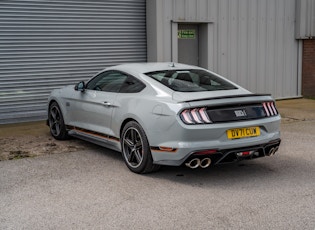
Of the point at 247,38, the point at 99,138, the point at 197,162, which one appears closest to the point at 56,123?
the point at 99,138

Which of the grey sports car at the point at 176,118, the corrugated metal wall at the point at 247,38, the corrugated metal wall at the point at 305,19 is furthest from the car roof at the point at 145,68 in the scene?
the corrugated metal wall at the point at 305,19

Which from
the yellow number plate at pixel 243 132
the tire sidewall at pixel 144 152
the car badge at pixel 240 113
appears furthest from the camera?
the tire sidewall at pixel 144 152

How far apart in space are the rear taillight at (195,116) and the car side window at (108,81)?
1.61 meters

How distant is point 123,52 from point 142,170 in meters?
6.97

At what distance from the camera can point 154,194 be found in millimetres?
5469

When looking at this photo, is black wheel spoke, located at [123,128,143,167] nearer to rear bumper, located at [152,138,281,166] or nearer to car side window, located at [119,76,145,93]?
rear bumper, located at [152,138,281,166]

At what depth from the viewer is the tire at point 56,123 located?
8492mm

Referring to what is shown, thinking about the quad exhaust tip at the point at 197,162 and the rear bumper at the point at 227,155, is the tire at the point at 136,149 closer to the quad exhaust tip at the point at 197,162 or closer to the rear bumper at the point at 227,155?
the rear bumper at the point at 227,155

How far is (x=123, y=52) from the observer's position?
41.8 feet

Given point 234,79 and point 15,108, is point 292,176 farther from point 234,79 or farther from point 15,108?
point 234,79

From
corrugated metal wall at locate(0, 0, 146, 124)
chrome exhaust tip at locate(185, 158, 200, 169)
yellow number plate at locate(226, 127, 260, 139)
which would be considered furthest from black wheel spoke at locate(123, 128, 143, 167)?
corrugated metal wall at locate(0, 0, 146, 124)

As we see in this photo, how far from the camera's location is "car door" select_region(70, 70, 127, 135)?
276 inches

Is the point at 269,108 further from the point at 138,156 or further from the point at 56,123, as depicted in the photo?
the point at 56,123

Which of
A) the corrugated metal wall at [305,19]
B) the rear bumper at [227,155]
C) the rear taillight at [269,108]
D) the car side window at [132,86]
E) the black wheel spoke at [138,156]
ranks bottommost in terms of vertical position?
the black wheel spoke at [138,156]
